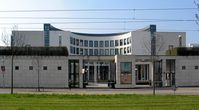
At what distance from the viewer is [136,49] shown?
140000mm

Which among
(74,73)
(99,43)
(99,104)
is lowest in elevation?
(99,104)

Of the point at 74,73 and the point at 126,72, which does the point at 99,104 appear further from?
the point at 74,73

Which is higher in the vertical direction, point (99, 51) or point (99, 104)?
point (99, 51)

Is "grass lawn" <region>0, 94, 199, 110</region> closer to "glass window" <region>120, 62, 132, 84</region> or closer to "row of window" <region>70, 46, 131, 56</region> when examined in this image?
"glass window" <region>120, 62, 132, 84</region>

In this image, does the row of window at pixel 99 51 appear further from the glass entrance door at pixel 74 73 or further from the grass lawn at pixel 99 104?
the grass lawn at pixel 99 104

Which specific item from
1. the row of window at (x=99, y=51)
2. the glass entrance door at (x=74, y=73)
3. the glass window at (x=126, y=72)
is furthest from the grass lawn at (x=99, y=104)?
the row of window at (x=99, y=51)

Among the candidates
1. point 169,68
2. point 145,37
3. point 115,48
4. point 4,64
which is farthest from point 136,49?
point 4,64

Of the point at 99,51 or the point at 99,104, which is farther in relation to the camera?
the point at 99,51

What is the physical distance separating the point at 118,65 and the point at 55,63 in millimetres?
9972

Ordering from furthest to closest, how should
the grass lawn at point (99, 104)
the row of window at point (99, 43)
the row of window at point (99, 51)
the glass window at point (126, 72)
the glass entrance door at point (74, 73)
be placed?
the row of window at point (99, 43) → the row of window at point (99, 51) → the glass entrance door at point (74, 73) → the glass window at point (126, 72) → the grass lawn at point (99, 104)

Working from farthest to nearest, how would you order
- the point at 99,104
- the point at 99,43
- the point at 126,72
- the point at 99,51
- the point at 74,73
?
the point at 99,43 < the point at 99,51 < the point at 74,73 < the point at 126,72 < the point at 99,104

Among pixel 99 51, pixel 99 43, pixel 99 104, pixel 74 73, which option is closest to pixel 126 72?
pixel 74 73

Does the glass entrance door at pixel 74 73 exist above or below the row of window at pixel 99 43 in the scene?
below

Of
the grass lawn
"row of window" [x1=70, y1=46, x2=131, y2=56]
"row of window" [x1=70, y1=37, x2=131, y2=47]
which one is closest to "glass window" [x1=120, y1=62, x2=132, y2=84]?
the grass lawn
